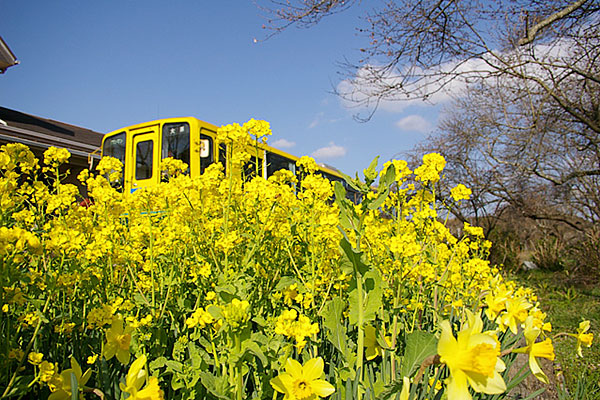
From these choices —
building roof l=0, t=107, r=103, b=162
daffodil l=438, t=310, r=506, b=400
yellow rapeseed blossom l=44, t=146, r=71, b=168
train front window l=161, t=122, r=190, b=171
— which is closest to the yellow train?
train front window l=161, t=122, r=190, b=171

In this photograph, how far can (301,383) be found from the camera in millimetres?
939

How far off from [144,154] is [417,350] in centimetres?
866

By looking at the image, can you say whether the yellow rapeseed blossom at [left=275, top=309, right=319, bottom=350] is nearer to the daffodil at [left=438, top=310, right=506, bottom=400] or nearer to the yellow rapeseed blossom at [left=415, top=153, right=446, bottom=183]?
the daffodil at [left=438, top=310, right=506, bottom=400]

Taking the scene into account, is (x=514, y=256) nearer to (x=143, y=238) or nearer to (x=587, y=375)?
(x=587, y=375)

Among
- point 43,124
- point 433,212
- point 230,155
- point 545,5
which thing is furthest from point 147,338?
point 43,124

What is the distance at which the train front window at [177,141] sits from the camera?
315 inches

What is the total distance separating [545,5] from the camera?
16.8 ft

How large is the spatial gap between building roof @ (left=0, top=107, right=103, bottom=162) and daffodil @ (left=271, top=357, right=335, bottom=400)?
1165 cm

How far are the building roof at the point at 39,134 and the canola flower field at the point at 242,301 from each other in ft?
34.5

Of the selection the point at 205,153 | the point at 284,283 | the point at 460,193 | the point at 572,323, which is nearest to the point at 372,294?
the point at 284,283

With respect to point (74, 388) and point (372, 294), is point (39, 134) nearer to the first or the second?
point (74, 388)

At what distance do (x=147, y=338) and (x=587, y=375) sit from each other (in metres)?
3.03

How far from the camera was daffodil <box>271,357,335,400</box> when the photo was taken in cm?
91

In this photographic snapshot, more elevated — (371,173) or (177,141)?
(177,141)
